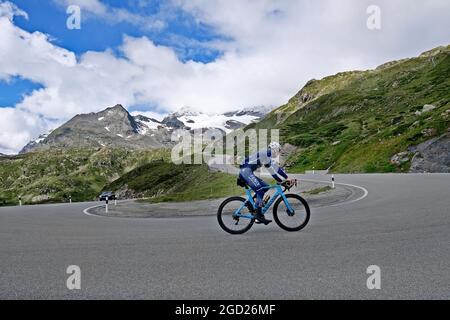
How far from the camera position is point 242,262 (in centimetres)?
798

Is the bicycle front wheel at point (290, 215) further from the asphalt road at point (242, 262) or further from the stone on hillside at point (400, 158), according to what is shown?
the stone on hillside at point (400, 158)

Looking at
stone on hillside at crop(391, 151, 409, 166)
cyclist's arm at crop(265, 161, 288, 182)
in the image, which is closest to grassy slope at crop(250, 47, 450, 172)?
stone on hillside at crop(391, 151, 409, 166)

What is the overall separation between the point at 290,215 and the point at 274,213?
520 mm

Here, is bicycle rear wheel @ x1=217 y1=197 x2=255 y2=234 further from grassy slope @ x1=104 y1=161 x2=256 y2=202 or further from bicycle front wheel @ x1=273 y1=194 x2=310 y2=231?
grassy slope @ x1=104 y1=161 x2=256 y2=202

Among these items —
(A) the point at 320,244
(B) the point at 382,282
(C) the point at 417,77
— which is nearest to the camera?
(B) the point at 382,282

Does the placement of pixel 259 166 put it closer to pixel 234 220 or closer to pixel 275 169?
pixel 275 169

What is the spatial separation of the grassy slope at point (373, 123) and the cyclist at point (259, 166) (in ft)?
152

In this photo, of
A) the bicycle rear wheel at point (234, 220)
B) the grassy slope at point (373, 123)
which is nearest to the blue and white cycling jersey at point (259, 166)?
the bicycle rear wheel at point (234, 220)

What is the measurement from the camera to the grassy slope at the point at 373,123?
2387 inches

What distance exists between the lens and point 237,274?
7129 millimetres

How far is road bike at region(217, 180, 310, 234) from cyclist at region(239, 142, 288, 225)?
0.15m
